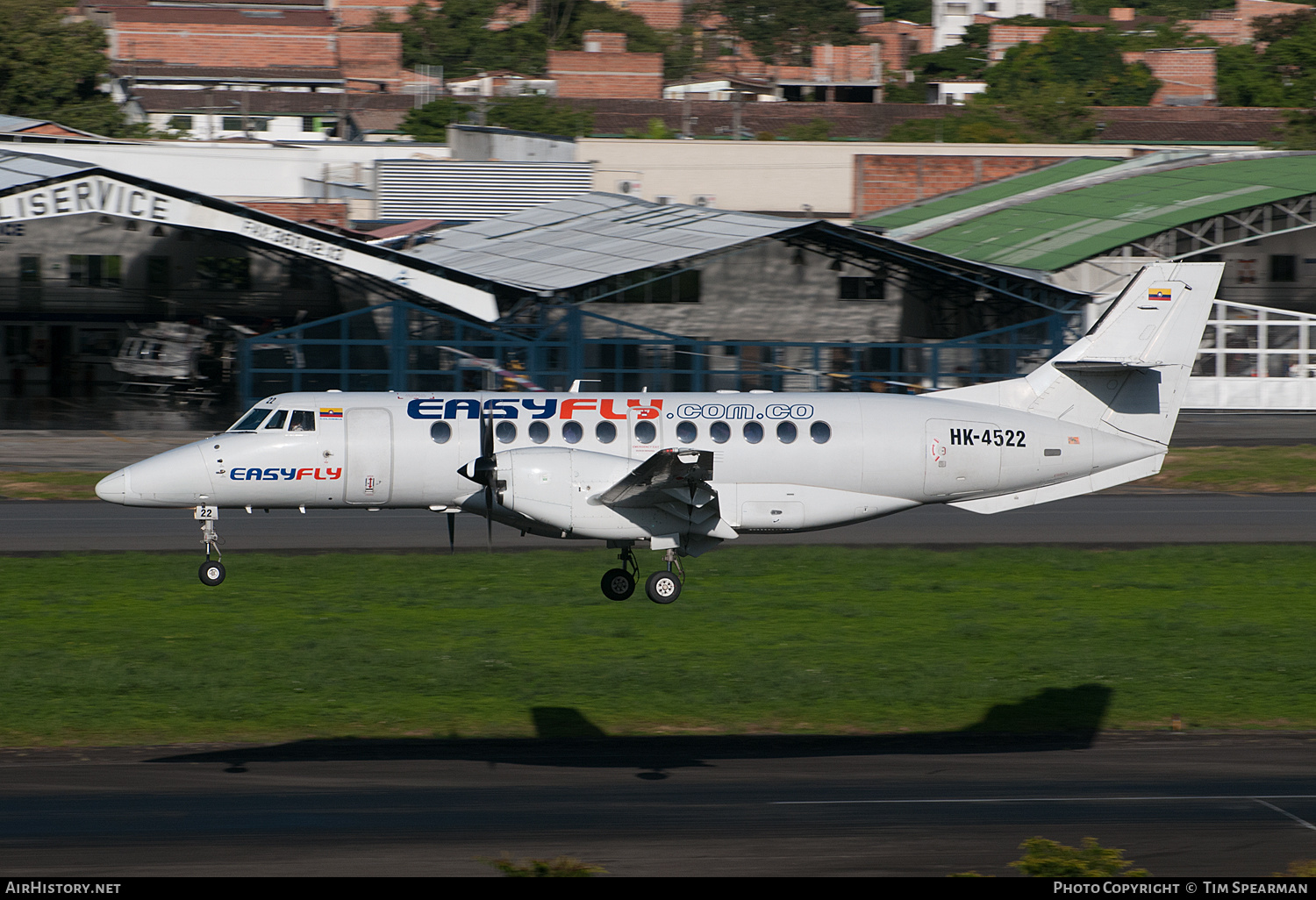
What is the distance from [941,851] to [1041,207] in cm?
5286

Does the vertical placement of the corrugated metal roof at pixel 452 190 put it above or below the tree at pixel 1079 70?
below

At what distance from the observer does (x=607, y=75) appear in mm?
127688

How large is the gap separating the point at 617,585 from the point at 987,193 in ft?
165

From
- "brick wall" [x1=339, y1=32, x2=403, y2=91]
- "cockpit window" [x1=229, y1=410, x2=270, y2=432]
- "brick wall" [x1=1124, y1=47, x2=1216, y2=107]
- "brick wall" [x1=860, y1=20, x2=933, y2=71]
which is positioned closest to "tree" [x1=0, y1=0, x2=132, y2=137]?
"brick wall" [x1=339, y1=32, x2=403, y2=91]

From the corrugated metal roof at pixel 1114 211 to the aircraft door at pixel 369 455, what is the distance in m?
36.4

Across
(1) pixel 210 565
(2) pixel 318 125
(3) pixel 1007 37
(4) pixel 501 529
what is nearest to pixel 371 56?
(2) pixel 318 125

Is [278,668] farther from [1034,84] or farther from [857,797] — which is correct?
[1034,84]

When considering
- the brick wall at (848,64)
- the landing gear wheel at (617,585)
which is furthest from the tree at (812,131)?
the landing gear wheel at (617,585)

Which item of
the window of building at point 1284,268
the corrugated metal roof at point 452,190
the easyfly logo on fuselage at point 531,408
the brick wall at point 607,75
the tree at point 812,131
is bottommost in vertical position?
the easyfly logo on fuselage at point 531,408

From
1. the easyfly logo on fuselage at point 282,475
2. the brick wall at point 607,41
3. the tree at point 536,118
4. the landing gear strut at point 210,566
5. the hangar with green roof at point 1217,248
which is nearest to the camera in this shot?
the easyfly logo on fuselage at point 282,475

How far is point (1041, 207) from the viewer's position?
6375cm

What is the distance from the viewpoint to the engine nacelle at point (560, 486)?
74.8 feet

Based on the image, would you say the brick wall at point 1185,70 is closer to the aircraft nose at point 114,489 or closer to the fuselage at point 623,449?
the fuselage at point 623,449
